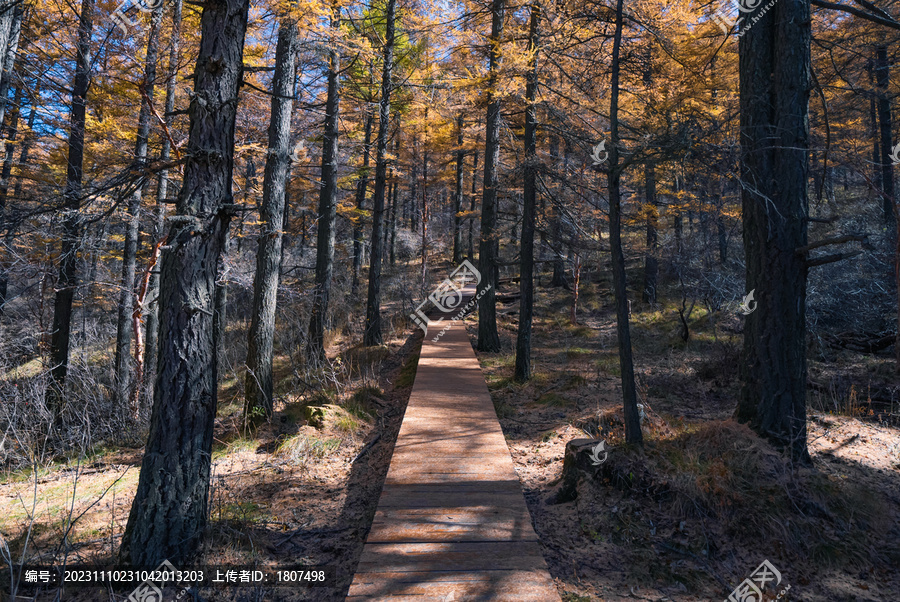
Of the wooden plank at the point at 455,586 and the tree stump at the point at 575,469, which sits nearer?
the wooden plank at the point at 455,586

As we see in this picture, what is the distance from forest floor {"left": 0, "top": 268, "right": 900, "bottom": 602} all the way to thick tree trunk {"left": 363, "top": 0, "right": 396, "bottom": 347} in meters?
4.79

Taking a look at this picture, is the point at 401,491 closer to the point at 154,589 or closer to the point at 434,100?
the point at 154,589

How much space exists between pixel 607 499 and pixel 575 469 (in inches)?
17.0

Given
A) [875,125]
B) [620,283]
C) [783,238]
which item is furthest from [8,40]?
[875,125]

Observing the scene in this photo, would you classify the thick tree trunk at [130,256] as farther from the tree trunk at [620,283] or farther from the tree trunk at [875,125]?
the tree trunk at [875,125]

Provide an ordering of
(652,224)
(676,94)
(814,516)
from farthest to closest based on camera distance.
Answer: (652,224) → (676,94) → (814,516)

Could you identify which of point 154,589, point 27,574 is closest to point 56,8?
point 27,574

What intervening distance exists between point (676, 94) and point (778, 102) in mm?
2157

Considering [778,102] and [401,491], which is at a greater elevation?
[778,102]

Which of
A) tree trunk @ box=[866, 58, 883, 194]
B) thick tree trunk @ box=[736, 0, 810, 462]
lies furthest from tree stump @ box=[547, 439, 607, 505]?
tree trunk @ box=[866, 58, 883, 194]

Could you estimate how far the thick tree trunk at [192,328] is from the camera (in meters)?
3.68

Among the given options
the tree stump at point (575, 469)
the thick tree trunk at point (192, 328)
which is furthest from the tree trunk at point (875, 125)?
the thick tree trunk at point (192, 328)

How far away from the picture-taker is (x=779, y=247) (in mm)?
5102

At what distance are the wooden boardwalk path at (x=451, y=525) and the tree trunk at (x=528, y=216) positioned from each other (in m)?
2.67
